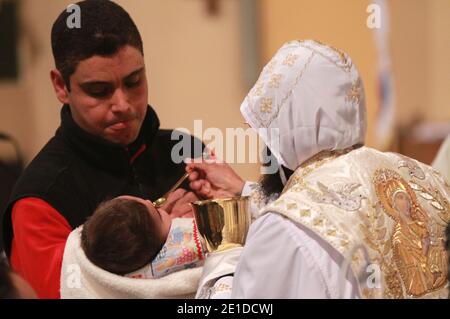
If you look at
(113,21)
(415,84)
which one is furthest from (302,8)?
(415,84)

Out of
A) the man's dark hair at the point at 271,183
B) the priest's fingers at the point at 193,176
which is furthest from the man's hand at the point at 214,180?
the man's dark hair at the point at 271,183

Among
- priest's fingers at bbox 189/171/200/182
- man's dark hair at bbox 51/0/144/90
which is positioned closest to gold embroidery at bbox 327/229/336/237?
priest's fingers at bbox 189/171/200/182

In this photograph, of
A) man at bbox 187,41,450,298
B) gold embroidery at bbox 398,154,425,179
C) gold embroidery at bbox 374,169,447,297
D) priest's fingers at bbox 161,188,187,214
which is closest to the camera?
man at bbox 187,41,450,298

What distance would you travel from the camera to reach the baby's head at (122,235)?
1.78 m

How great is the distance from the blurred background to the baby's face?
30 centimetres

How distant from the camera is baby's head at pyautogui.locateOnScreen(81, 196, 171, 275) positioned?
1783 mm

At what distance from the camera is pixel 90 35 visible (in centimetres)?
189

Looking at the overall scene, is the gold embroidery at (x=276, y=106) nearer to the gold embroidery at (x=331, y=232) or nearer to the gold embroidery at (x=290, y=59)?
the gold embroidery at (x=290, y=59)

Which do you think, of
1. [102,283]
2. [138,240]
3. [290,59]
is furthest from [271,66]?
[102,283]

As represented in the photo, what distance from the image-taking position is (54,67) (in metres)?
1.99

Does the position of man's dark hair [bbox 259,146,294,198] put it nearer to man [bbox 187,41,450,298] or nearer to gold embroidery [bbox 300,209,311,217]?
man [bbox 187,41,450,298]

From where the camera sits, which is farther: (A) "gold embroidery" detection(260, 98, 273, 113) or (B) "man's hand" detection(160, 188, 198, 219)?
(B) "man's hand" detection(160, 188, 198, 219)

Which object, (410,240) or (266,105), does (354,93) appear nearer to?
(266,105)

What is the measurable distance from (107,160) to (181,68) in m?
0.43
